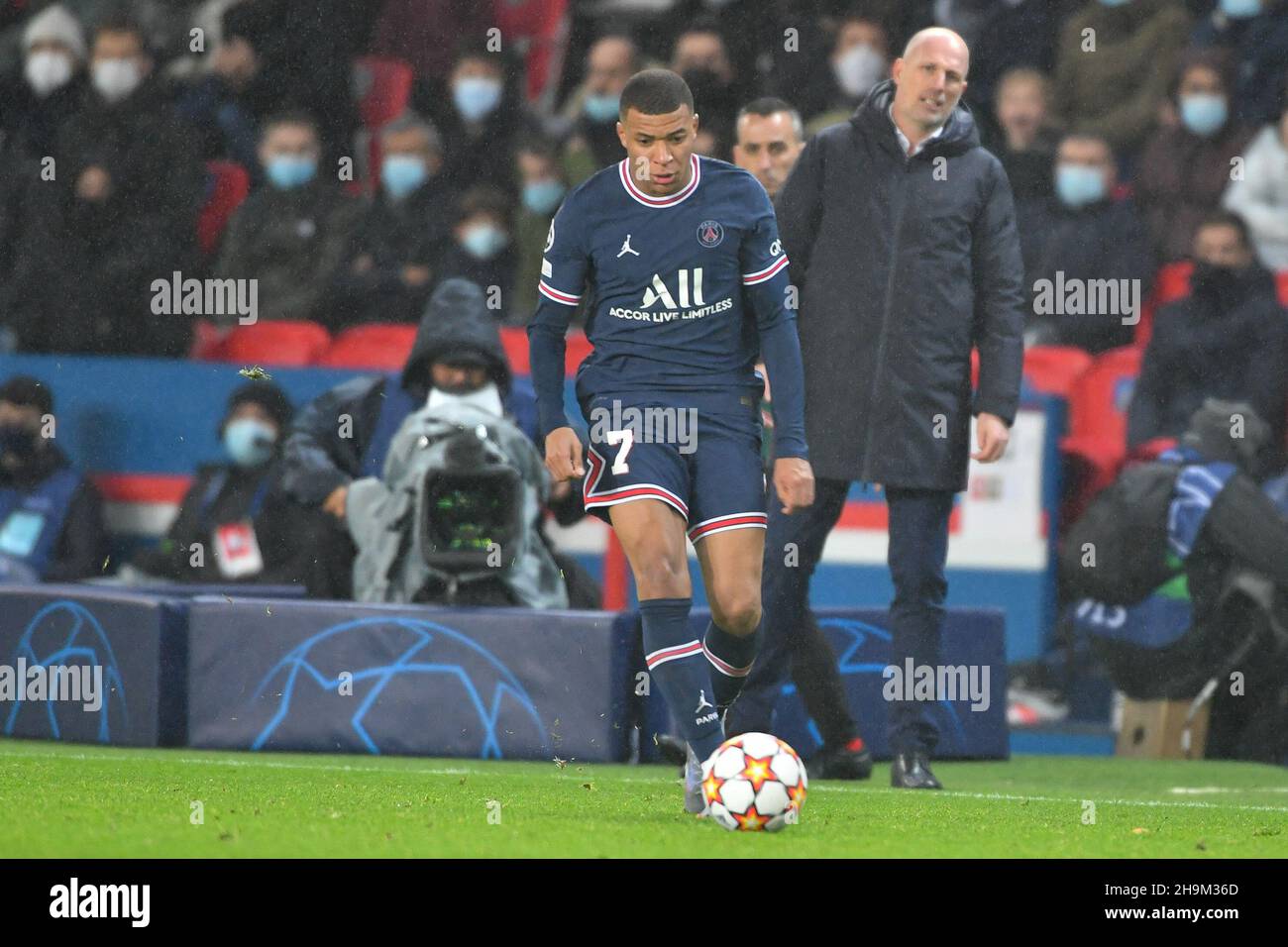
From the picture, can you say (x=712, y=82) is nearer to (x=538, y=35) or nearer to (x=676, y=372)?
(x=538, y=35)

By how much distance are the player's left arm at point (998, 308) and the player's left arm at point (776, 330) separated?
3.23 feet

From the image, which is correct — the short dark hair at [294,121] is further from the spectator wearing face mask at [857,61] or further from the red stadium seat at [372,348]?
the spectator wearing face mask at [857,61]

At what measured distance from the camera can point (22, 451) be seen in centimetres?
1034

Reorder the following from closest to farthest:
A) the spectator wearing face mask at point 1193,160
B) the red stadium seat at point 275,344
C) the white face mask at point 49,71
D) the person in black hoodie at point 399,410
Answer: the person in black hoodie at point 399,410 → the spectator wearing face mask at point 1193,160 → the red stadium seat at point 275,344 → the white face mask at point 49,71

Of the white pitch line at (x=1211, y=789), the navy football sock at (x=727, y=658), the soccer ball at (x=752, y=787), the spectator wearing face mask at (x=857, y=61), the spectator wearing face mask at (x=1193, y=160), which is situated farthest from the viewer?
the spectator wearing face mask at (x=857, y=61)

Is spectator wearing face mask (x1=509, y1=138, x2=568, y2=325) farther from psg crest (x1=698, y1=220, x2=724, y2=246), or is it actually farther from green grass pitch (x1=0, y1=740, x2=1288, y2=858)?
psg crest (x1=698, y1=220, x2=724, y2=246)

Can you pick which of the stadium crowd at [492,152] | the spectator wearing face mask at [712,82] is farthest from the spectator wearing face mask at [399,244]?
the spectator wearing face mask at [712,82]

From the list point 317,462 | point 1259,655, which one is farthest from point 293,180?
point 1259,655

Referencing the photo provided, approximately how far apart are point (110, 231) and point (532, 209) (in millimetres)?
2065

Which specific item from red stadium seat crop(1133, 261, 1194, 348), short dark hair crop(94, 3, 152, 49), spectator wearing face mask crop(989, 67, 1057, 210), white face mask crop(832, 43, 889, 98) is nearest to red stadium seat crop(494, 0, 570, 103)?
white face mask crop(832, 43, 889, 98)

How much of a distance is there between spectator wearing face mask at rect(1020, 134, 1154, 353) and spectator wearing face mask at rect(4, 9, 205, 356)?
4.04 m

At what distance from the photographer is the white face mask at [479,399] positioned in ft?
28.4

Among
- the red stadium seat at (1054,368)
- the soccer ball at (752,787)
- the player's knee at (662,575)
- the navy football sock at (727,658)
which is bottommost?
the soccer ball at (752,787)

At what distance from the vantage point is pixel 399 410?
9156mm
